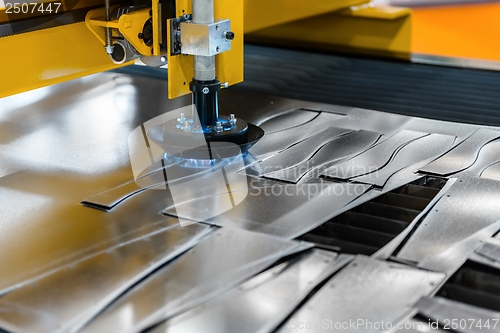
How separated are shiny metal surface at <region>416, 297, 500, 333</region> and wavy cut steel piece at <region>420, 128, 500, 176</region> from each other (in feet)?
2.80

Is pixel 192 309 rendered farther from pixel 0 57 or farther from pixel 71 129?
pixel 71 129

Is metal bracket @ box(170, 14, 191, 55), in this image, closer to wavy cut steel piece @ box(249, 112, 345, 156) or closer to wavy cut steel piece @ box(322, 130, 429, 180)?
wavy cut steel piece @ box(249, 112, 345, 156)

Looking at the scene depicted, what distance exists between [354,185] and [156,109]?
3.91 ft

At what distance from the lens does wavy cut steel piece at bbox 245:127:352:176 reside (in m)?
2.50

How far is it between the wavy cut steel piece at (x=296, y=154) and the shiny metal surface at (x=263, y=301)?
667 mm

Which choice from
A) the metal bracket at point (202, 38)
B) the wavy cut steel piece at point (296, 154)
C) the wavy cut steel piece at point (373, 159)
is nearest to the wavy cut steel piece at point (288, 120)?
the wavy cut steel piece at point (296, 154)

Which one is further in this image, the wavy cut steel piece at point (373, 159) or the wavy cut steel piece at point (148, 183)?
the wavy cut steel piece at point (373, 159)

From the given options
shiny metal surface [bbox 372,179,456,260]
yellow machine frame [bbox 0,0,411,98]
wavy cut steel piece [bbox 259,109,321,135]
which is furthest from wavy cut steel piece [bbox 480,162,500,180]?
yellow machine frame [bbox 0,0,411,98]

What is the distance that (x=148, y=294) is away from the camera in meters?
1.72

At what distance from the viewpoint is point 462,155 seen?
260 centimetres

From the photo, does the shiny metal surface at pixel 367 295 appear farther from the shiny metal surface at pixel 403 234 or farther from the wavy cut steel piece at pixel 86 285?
the wavy cut steel piece at pixel 86 285

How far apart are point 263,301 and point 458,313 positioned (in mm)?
448

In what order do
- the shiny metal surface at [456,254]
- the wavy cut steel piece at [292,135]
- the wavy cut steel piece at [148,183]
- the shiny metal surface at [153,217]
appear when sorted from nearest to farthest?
the shiny metal surface at [153,217] → the shiny metal surface at [456,254] → the wavy cut steel piece at [148,183] → the wavy cut steel piece at [292,135]

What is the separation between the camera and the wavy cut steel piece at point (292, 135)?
2.71 meters
